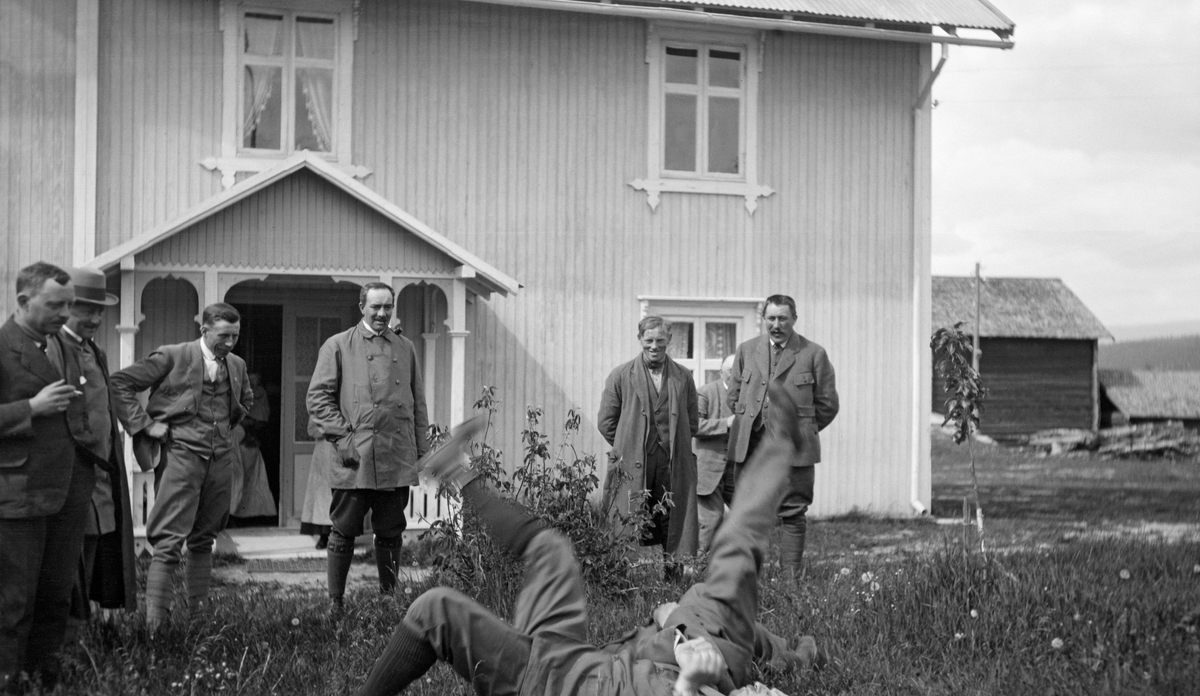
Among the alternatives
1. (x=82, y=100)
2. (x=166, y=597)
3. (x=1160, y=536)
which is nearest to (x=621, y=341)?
(x=82, y=100)

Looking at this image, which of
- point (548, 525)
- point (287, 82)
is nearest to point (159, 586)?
point (548, 525)

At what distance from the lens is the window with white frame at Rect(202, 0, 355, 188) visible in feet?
38.2

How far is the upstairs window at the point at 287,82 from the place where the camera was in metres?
11.7

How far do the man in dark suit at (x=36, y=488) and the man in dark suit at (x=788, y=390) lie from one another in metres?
4.30

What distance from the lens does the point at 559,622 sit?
3.86 meters

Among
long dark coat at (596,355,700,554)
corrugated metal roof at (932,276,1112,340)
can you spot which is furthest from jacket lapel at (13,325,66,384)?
corrugated metal roof at (932,276,1112,340)

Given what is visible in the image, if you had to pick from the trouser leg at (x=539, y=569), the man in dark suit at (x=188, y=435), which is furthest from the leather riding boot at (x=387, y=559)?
the trouser leg at (x=539, y=569)

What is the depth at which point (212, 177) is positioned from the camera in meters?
11.5

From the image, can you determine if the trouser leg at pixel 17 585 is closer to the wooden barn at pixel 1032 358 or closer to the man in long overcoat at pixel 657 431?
the man in long overcoat at pixel 657 431

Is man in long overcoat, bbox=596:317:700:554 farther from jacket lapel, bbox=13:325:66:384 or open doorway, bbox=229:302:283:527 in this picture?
open doorway, bbox=229:302:283:527

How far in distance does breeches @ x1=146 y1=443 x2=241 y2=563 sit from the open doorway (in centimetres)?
560

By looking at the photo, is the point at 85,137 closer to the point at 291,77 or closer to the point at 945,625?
the point at 291,77

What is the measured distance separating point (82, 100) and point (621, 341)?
585 centimetres

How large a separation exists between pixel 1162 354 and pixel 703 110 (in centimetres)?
1004
